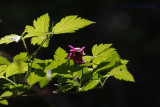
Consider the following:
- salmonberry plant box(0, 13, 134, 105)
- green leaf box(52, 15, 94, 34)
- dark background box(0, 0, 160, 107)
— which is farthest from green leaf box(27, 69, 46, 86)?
dark background box(0, 0, 160, 107)

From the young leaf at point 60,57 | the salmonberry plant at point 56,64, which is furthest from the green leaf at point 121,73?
the young leaf at point 60,57

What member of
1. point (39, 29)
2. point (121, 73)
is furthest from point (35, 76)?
point (121, 73)

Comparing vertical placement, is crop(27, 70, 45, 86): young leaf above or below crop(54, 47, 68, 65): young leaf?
below

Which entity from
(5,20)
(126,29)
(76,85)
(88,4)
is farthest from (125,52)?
(76,85)

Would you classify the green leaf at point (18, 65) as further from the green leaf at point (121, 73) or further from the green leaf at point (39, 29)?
the green leaf at point (121, 73)

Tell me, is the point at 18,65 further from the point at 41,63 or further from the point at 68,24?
the point at 68,24

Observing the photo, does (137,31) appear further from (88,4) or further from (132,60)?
(88,4)

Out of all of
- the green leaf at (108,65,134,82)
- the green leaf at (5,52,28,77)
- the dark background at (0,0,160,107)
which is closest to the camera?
the green leaf at (5,52,28,77)

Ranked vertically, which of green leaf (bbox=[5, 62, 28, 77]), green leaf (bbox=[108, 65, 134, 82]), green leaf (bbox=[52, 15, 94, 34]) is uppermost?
green leaf (bbox=[52, 15, 94, 34])

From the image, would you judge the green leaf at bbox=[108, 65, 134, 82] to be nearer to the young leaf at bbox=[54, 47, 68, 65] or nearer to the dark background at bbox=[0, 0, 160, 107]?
the young leaf at bbox=[54, 47, 68, 65]
